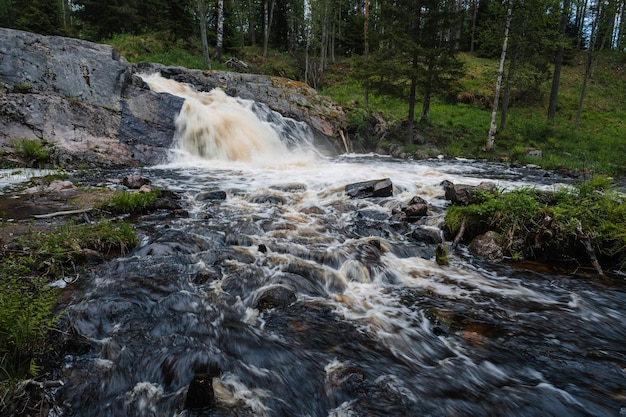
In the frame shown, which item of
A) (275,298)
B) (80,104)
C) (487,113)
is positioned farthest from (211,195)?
(487,113)

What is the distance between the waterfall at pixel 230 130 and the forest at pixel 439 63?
14.4 ft

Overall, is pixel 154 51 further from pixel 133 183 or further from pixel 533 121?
pixel 533 121

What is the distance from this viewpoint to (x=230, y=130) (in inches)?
632

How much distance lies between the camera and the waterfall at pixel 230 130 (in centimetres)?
1516

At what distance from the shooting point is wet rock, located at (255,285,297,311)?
4.39 metres

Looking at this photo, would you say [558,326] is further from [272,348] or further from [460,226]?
[272,348]

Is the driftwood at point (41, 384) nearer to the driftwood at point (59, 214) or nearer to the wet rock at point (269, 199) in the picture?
the driftwood at point (59, 214)

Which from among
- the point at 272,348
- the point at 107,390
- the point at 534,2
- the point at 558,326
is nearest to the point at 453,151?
the point at 534,2

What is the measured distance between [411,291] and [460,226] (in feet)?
8.23

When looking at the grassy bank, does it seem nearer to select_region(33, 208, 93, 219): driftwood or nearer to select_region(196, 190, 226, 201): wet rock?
select_region(196, 190, 226, 201): wet rock

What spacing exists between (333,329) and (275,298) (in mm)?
926

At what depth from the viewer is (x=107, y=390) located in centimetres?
291

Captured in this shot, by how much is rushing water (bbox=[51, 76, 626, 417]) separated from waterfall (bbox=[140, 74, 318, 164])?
8.54 meters

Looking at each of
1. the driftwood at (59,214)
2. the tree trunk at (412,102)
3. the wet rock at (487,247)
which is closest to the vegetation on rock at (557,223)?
the wet rock at (487,247)
